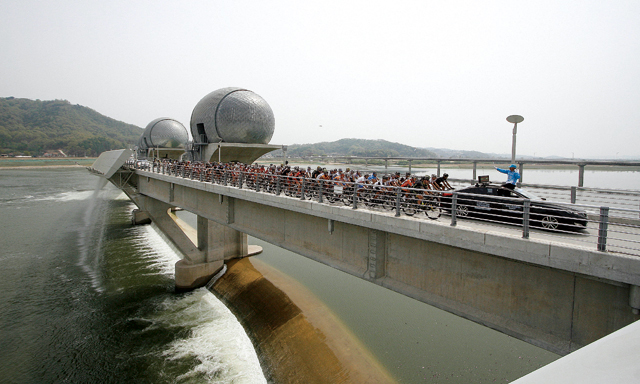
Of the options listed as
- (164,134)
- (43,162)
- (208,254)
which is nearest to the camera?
(208,254)

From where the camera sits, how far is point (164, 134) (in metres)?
47.4

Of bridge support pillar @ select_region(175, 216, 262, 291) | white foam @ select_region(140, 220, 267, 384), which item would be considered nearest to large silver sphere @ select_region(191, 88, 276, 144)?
bridge support pillar @ select_region(175, 216, 262, 291)

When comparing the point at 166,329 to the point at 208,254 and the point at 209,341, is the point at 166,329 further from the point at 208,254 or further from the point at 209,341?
the point at 208,254

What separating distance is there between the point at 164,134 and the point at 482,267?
161 feet

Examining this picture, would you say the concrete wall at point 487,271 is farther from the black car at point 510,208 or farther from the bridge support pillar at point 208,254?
the bridge support pillar at point 208,254

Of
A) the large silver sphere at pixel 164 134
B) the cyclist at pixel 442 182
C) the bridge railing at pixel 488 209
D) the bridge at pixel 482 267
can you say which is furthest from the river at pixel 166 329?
the large silver sphere at pixel 164 134

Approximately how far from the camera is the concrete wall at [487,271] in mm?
5406

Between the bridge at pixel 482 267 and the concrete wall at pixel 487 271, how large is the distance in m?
0.02

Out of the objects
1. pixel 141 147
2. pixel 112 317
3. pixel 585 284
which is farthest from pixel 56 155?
pixel 585 284

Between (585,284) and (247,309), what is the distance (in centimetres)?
1549

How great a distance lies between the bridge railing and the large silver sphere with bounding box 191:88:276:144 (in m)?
10.3

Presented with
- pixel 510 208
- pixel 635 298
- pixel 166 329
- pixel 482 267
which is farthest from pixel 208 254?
pixel 635 298

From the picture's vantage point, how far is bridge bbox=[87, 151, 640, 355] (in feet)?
17.6

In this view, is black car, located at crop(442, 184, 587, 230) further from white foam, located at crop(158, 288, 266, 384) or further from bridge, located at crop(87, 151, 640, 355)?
white foam, located at crop(158, 288, 266, 384)
